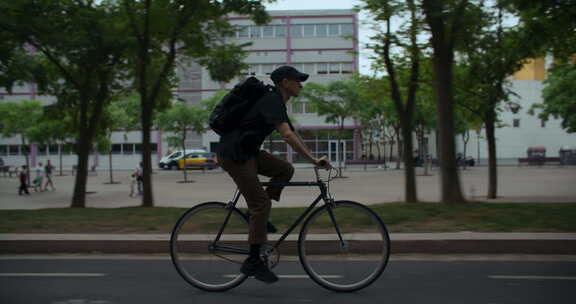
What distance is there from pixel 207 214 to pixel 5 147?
2574 inches

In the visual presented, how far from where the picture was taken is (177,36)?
37.5 feet

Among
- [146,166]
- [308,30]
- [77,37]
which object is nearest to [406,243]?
[146,166]

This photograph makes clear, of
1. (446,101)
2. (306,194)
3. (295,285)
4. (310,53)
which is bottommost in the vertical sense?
(306,194)

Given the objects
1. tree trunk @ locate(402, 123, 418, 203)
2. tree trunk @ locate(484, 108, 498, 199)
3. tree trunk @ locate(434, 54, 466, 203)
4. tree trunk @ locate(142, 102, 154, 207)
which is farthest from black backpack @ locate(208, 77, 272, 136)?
tree trunk @ locate(484, 108, 498, 199)

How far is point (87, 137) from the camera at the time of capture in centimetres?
1277

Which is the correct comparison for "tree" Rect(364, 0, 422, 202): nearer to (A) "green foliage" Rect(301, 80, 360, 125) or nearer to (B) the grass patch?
(B) the grass patch

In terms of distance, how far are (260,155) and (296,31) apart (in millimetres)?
54292

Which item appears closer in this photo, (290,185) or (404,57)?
(290,185)

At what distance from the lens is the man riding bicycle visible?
383cm

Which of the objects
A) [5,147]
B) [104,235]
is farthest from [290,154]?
[104,235]

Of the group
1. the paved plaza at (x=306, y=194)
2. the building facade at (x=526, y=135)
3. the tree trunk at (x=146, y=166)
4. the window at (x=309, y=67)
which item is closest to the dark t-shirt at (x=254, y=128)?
the paved plaza at (x=306, y=194)

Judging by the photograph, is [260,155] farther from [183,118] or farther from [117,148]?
[117,148]

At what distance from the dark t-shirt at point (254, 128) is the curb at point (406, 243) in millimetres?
1607

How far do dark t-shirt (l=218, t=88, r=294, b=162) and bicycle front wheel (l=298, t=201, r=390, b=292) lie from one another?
0.78m
